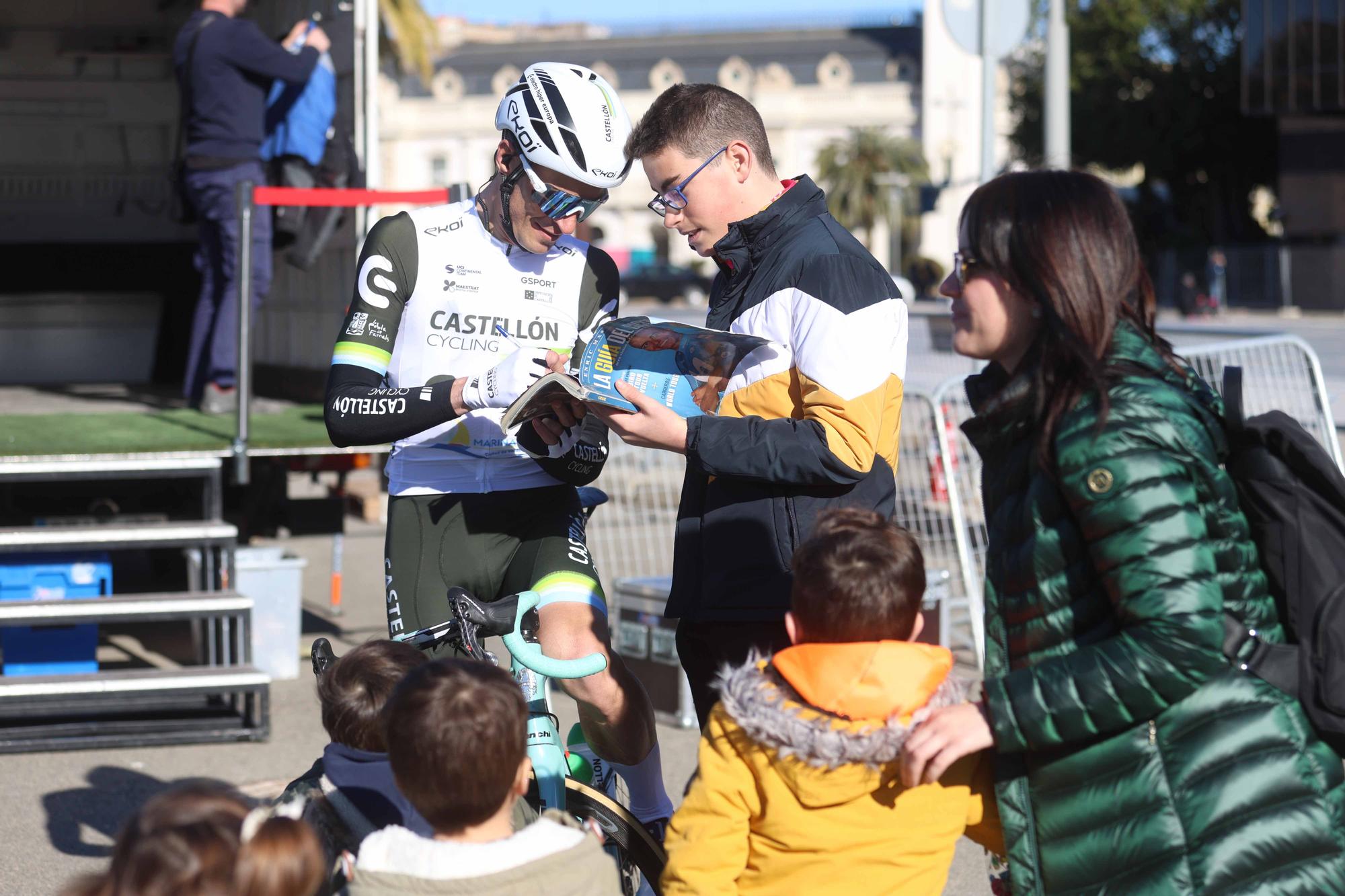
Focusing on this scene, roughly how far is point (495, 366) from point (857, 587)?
4.44 ft

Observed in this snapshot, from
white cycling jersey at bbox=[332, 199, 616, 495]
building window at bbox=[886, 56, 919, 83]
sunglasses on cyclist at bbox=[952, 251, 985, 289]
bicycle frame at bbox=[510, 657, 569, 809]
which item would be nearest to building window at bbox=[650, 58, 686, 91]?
building window at bbox=[886, 56, 919, 83]

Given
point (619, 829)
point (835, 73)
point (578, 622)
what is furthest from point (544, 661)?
point (835, 73)

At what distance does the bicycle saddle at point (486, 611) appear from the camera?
3.46 m

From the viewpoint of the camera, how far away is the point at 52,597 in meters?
6.73

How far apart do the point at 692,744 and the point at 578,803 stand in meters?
2.97

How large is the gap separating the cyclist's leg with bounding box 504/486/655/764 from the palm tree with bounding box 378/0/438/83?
2636 centimetres

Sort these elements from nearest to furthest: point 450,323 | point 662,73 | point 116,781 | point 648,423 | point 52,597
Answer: point 648,423 → point 450,323 → point 116,781 → point 52,597 → point 662,73

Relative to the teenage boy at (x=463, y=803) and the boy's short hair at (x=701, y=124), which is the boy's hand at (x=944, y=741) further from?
the boy's short hair at (x=701, y=124)

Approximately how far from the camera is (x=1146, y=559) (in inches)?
90.7

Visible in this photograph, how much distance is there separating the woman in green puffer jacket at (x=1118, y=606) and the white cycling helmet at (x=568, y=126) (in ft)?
4.60

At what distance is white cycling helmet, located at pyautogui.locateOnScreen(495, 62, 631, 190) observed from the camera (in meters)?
3.69

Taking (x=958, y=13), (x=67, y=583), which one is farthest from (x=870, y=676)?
(x=958, y=13)

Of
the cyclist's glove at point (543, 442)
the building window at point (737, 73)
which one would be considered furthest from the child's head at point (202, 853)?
the building window at point (737, 73)

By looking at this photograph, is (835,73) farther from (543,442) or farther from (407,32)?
(543,442)
